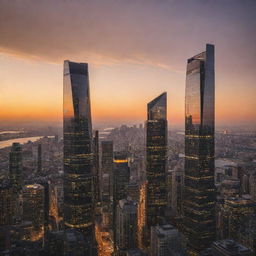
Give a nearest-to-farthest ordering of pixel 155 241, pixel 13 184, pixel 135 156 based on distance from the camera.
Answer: pixel 155 241 → pixel 13 184 → pixel 135 156

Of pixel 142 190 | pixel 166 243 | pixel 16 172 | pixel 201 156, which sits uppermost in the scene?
pixel 201 156

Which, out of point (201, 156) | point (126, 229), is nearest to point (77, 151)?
point (126, 229)

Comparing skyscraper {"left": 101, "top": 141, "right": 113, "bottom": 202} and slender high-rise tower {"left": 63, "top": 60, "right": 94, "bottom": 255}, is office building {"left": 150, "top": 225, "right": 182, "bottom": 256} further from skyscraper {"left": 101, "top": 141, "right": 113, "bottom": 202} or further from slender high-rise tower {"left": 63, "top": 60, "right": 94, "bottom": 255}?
skyscraper {"left": 101, "top": 141, "right": 113, "bottom": 202}

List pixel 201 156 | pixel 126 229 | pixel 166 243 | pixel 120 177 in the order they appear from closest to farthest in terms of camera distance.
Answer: pixel 166 243 < pixel 126 229 < pixel 201 156 < pixel 120 177

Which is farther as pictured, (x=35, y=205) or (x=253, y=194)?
(x=253, y=194)

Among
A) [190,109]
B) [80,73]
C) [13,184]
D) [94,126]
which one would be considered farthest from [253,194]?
[13,184]

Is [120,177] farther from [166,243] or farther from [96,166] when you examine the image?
[166,243]

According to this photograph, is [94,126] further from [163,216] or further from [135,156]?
[135,156]
